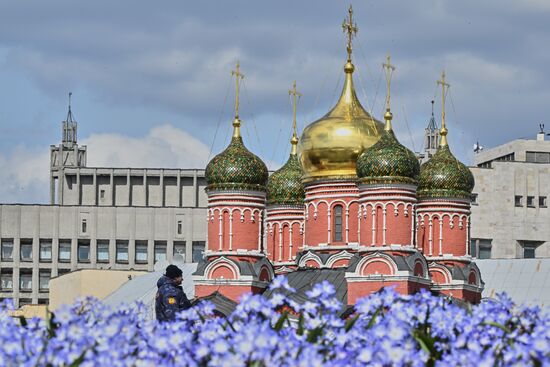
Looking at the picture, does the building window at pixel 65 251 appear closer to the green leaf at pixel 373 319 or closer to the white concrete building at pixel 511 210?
the white concrete building at pixel 511 210

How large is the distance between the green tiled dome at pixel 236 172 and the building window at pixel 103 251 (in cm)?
A: 3945

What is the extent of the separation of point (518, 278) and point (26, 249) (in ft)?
106

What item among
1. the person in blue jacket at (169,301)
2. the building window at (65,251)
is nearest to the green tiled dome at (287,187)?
the person in blue jacket at (169,301)

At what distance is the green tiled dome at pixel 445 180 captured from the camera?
39.0 meters

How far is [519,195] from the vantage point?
239 ft

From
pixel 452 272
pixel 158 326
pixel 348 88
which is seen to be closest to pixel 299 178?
pixel 348 88

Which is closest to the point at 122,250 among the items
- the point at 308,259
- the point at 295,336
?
the point at 308,259

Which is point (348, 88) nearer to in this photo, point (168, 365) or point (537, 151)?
point (168, 365)

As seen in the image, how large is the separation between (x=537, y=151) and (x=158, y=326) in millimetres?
66932

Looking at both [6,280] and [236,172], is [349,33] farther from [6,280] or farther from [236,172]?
[6,280]

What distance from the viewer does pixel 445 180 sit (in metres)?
39.0

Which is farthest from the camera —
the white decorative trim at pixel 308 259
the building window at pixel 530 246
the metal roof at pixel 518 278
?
the building window at pixel 530 246

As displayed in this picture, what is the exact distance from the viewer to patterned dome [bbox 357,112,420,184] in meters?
34.9

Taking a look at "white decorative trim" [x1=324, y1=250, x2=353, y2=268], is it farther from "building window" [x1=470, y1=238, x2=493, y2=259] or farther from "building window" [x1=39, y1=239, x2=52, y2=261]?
"building window" [x1=39, y1=239, x2=52, y2=261]
